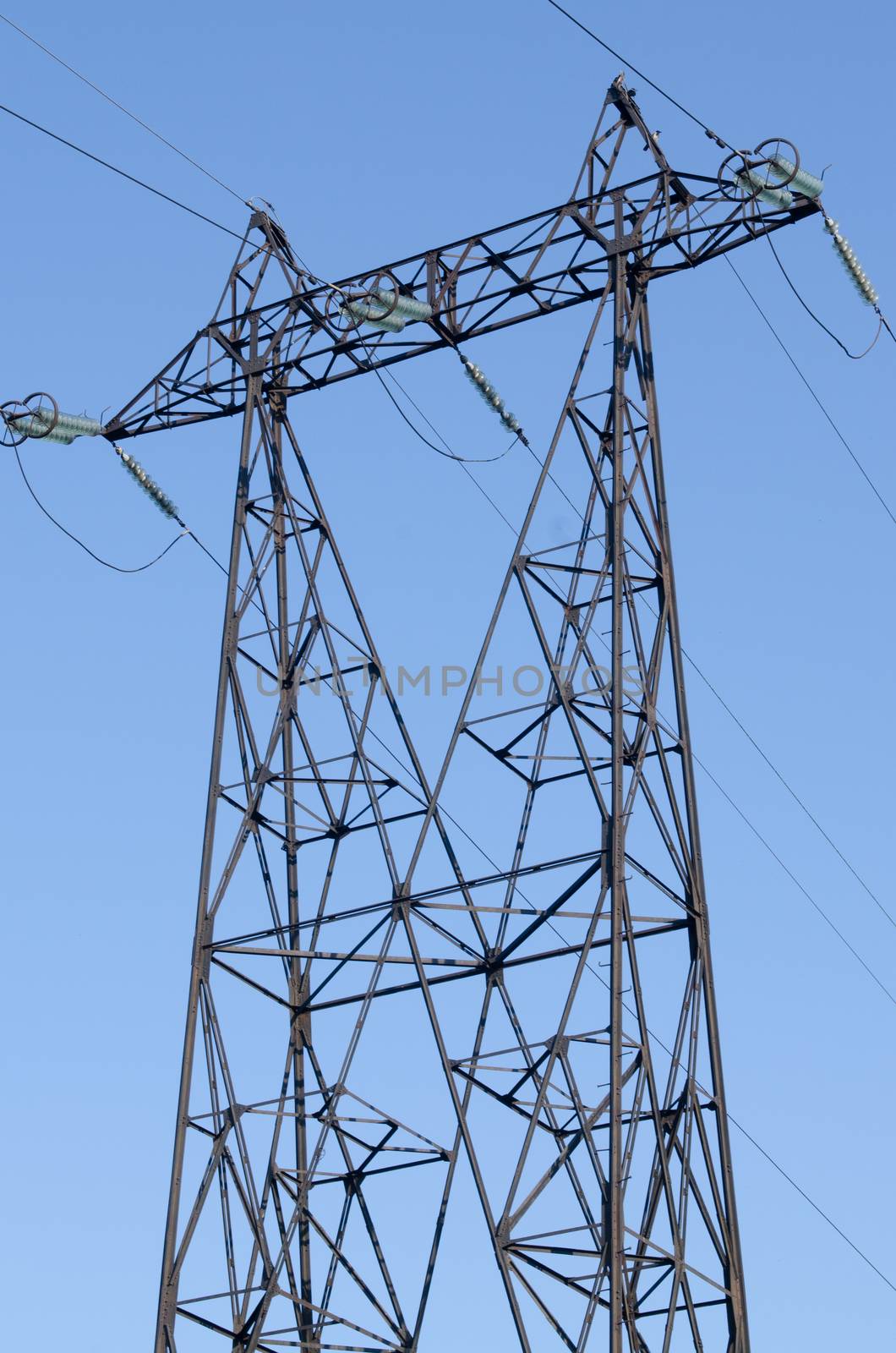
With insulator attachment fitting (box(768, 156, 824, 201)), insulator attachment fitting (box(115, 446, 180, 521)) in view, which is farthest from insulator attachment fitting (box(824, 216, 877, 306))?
insulator attachment fitting (box(115, 446, 180, 521))

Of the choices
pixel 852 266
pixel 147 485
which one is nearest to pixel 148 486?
pixel 147 485

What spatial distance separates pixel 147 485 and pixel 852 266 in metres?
10.7

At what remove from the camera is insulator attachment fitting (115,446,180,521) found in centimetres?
3291

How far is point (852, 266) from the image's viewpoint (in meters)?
28.7

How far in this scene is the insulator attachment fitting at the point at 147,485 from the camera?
32906 mm

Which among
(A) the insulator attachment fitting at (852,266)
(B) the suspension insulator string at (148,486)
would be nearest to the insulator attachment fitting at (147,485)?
(B) the suspension insulator string at (148,486)

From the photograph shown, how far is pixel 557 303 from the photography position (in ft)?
96.1

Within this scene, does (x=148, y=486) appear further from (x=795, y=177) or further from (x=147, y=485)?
(x=795, y=177)

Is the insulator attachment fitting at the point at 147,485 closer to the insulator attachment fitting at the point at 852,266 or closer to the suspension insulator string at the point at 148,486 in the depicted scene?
the suspension insulator string at the point at 148,486

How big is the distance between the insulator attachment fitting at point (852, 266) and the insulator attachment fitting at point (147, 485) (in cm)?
1057

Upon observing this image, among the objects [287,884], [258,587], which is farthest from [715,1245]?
[258,587]

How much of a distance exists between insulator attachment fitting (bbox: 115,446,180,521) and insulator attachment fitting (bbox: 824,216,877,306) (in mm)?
10566

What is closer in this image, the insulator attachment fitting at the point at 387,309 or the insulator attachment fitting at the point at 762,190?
the insulator attachment fitting at the point at 762,190

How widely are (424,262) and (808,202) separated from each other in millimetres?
5282
